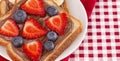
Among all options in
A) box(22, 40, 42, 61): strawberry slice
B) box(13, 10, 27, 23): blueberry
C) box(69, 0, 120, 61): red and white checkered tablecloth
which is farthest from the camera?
box(69, 0, 120, 61): red and white checkered tablecloth

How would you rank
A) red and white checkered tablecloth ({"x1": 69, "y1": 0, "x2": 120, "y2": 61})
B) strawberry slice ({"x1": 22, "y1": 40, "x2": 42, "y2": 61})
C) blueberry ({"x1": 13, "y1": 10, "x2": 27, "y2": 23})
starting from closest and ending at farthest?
strawberry slice ({"x1": 22, "y1": 40, "x2": 42, "y2": 61}) < blueberry ({"x1": 13, "y1": 10, "x2": 27, "y2": 23}) < red and white checkered tablecloth ({"x1": 69, "y1": 0, "x2": 120, "y2": 61})

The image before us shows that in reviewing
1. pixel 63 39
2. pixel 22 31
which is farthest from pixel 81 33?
pixel 22 31

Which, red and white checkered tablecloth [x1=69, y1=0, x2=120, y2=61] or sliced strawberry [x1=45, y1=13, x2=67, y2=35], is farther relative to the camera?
red and white checkered tablecloth [x1=69, y1=0, x2=120, y2=61]

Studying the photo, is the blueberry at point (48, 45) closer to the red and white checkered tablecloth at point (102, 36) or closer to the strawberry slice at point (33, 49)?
the strawberry slice at point (33, 49)

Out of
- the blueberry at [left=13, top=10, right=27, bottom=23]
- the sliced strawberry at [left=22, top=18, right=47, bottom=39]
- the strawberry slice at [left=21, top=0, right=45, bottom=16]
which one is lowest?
the sliced strawberry at [left=22, top=18, right=47, bottom=39]

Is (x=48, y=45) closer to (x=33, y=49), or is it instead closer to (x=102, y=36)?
(x=33, y=49)

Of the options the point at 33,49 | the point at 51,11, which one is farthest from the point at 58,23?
the point at 33,49

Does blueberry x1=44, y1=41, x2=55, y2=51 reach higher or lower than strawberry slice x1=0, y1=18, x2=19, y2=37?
lower

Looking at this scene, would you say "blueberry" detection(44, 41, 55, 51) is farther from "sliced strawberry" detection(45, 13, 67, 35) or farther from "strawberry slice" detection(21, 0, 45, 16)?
"strawberry slice" detection(21, 0, 45, 16)

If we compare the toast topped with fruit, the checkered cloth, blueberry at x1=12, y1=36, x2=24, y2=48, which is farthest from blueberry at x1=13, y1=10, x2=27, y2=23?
the checkered cloth
